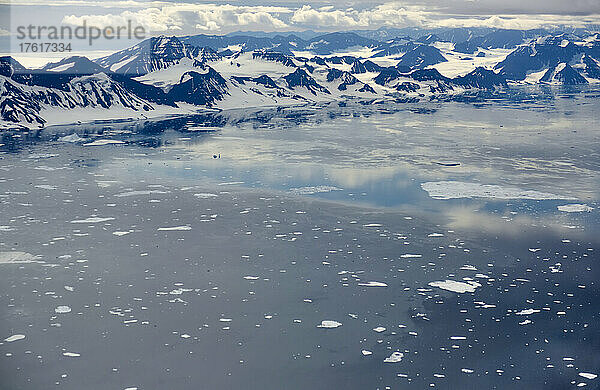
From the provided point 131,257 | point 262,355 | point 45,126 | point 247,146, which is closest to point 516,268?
point 262,355

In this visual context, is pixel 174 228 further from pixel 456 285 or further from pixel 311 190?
pixel 456 285

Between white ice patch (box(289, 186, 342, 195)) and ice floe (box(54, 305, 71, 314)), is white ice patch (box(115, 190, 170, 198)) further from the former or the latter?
ice floe (box(54, 305, 71, 314))

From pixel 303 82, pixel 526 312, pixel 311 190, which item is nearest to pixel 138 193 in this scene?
pixel 311 190

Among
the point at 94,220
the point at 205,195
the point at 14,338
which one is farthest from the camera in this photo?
the point at 205,195

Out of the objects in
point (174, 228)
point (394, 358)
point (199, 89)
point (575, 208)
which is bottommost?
point (394, 358)

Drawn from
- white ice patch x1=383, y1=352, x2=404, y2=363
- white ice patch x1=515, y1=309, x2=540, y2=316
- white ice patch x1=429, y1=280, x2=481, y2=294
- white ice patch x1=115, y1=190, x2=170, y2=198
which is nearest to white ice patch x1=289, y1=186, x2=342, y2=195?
white ice patch x1=115, y1=190, x2=170, y2=198
